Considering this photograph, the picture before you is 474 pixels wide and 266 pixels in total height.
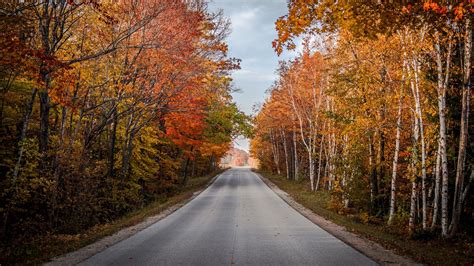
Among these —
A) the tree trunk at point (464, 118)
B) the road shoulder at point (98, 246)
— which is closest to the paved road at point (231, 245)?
the road shoulder at point (98, 246)

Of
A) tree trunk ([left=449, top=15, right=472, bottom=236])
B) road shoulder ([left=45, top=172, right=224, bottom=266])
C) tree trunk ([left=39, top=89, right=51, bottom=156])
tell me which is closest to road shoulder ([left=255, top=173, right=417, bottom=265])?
tree trunk ([left=449, top=15, right=472, bottom=236])

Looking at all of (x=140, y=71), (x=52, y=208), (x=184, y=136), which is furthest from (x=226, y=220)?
(x=184, y=136)

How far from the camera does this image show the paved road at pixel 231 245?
24.0 feet

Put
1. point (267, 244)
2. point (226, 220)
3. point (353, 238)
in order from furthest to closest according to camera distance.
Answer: point (226, 220) → point (353, 238) → point (267, 244)

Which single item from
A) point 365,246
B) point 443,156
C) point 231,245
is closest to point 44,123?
point 231,245

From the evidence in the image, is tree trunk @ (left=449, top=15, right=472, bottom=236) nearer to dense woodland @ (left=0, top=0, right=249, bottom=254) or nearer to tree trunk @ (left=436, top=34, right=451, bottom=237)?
tree trunk @ (left=436, top=34, right=451, bottom=237)

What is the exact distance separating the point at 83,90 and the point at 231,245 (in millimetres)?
10248

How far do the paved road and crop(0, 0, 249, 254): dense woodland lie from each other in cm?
401

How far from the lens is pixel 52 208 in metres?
12.5

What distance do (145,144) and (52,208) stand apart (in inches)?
371

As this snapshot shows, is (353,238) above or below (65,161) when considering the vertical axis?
below

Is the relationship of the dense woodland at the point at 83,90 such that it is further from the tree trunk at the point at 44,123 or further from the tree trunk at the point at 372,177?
the tree trunk at the point at 372,177

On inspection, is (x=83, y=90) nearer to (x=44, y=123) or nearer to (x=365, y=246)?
(x=44, y=123)

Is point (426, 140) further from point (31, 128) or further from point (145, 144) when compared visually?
point (31, 128)
